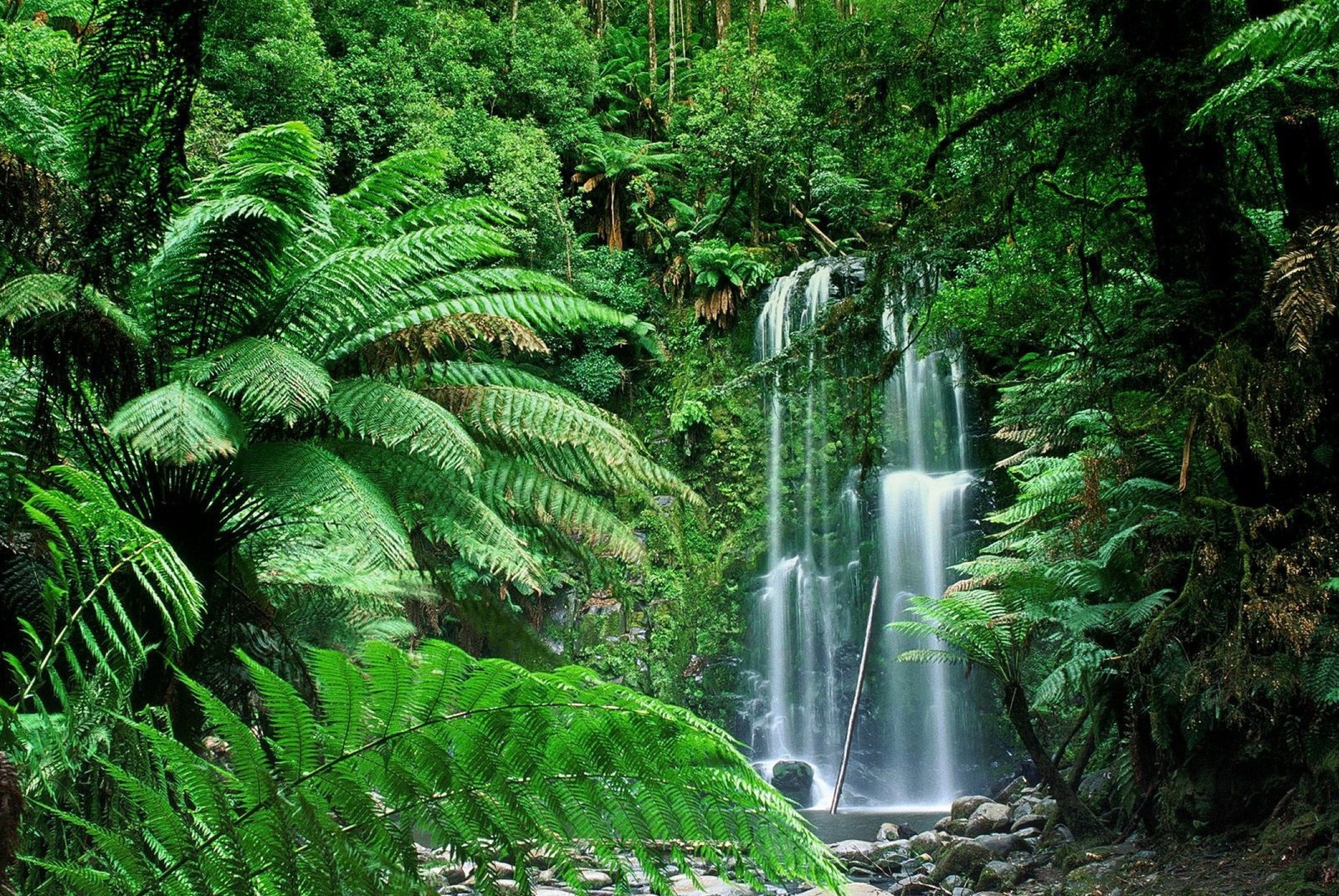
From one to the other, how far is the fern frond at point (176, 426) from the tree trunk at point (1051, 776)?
4484 mm

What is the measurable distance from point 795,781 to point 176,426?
7911 millimetres

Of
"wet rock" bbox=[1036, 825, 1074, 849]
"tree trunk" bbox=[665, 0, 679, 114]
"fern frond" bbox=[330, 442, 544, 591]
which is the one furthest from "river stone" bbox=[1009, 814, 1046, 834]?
"tree trunk" bbox=[665, 0, 679, 114]

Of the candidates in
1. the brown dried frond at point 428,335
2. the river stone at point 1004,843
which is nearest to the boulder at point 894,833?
the river stone at point 1004,843

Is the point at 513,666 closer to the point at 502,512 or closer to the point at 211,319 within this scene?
the point at 211,319

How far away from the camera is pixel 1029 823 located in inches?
255

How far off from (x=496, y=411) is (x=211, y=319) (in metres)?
1.34

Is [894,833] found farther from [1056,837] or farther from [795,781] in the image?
[795,781]

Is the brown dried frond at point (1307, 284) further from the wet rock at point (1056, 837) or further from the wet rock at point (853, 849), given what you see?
the wet rock at point (853, 849)

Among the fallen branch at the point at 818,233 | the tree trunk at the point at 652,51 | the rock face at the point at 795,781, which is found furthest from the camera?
the tree trunk at the point at 652,51

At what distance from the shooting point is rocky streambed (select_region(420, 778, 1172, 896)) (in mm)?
5012

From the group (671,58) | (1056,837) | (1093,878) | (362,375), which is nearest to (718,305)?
(671,58)

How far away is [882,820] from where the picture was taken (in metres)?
8.69

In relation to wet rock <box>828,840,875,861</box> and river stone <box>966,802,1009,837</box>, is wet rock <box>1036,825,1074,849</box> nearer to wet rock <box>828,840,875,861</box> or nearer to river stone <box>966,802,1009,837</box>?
river stone <box>966,802,1009,837</box>

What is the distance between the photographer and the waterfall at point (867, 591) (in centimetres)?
1055
